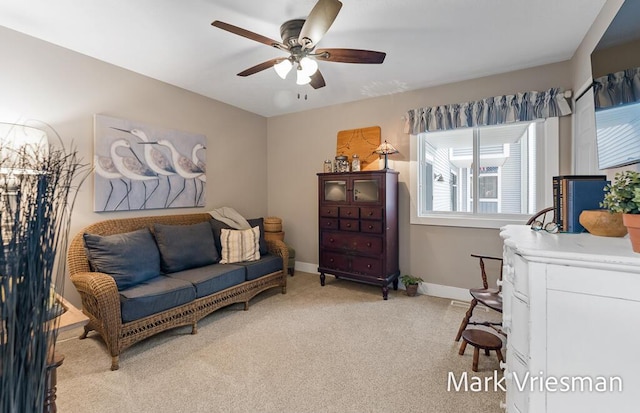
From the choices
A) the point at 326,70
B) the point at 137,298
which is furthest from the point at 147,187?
the point at 326,70

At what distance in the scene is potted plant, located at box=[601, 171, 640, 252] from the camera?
0.94 metres

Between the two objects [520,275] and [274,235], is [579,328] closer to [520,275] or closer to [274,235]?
[520,275]

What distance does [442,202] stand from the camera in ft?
11.6

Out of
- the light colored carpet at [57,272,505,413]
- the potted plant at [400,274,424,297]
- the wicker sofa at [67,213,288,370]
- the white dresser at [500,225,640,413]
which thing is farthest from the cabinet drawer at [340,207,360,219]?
the white dresser at [500,225,640,413]

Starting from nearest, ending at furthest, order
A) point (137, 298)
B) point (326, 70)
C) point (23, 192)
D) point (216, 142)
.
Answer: point (23, 192), point (137, 298), point (326, 70), point (216, 142)

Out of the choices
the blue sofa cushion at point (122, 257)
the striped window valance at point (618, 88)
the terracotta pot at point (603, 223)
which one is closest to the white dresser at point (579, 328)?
the terracotta pot at point (603, 223)

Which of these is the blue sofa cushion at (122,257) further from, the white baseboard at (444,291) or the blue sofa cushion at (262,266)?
the white baseboard at (444,291)

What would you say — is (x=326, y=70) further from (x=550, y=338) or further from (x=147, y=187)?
(x=550, y=338)

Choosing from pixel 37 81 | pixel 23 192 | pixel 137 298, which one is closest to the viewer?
pixel 23 192

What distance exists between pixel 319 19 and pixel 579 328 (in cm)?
189

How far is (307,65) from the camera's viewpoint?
2.11 meters

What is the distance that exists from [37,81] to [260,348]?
291 cm

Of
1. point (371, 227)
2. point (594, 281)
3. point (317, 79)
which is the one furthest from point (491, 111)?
point (594, 281)

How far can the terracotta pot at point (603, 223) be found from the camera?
121 centimetres
